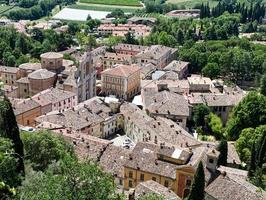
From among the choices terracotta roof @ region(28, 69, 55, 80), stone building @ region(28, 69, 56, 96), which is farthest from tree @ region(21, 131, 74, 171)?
terracotta roof @ region(28, 69, 55, 80)

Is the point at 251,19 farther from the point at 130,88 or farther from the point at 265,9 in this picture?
the point at 130,88

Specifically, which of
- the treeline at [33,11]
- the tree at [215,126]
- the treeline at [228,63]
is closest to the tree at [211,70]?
the treeline at [228,63]

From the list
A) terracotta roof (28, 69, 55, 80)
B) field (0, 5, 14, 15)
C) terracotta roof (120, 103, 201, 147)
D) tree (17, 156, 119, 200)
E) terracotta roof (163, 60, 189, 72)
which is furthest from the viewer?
field (0, 5, 14, 15)

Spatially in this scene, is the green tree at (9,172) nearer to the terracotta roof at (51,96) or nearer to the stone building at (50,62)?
the terracotta roof at (51,96)

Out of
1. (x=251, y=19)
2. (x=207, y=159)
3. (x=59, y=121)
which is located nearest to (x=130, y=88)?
(x=59, y=121)

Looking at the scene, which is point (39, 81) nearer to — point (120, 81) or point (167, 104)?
point (120, 81)

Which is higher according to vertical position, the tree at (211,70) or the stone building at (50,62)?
the stone building at (50,62)

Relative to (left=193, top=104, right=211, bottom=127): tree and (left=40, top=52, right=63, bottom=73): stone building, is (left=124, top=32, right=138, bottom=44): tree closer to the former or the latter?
(left=40, top=52, right=63, bottom=73): stone building
